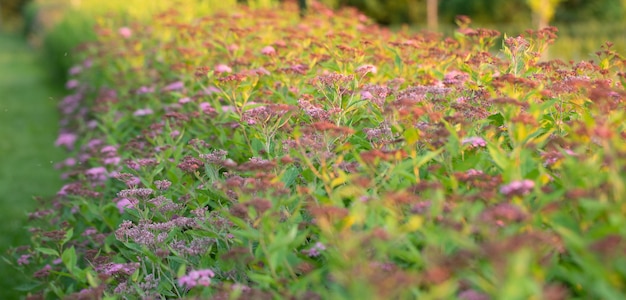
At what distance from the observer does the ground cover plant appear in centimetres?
179

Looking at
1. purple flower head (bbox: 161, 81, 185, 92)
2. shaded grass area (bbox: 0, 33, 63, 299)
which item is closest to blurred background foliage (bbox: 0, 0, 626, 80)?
shaded grass area (bbox: 0, 33, 63, 299)

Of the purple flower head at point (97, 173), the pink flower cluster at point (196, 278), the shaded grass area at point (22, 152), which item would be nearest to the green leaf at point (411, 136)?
the pink flower cluster at point (196, 278)

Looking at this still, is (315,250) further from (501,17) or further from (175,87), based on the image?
(501,17)

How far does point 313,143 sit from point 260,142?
81cm

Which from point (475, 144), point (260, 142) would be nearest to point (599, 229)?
point (475, 144)

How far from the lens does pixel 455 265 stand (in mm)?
1688

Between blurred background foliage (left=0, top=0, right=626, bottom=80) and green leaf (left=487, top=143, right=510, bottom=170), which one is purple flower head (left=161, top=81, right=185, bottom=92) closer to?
green leaf (left=487, top=143, right=510, bottom=170)

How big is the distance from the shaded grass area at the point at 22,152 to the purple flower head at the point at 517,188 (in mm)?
2987

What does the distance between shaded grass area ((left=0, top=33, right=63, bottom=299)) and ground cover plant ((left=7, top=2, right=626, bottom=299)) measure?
3.55 feet

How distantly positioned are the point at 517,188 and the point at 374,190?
52 cm

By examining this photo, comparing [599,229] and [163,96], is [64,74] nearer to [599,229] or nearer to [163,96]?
[163,96]

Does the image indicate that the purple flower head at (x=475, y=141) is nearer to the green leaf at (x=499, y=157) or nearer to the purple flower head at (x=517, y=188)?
the green leaf at (x=499, y=157)

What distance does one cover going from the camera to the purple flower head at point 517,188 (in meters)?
2.00

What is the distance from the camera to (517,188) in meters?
2.00
